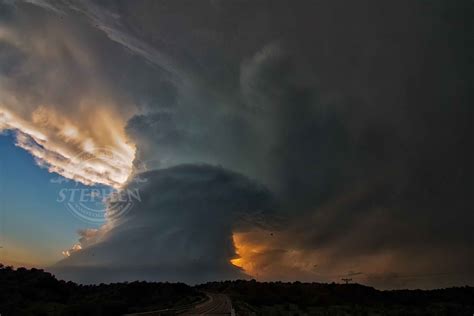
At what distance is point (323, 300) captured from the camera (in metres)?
89.2

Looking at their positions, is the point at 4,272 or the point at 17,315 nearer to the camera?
the point at 17,315

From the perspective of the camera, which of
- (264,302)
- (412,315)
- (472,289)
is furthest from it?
(472,289)

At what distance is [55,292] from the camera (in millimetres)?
81875

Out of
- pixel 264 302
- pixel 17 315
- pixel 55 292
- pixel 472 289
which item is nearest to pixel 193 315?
pixel 17 315

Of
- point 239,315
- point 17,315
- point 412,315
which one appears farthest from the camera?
point 412,315

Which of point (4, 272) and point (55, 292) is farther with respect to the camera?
point (4, 272)

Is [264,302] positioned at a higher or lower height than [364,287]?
lower

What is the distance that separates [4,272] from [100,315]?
6871 cm

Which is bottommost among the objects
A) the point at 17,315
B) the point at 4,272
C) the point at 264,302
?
the point at 17,315

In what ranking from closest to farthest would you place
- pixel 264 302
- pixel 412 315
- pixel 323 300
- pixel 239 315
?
pixel 239 315
pixel 412 315
pixel 264 302
pixel 323 300

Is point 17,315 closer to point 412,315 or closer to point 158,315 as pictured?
point 158,315

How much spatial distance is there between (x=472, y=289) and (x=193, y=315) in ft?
490

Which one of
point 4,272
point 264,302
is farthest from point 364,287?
point 4,272

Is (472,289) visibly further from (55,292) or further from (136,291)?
(55,292)
